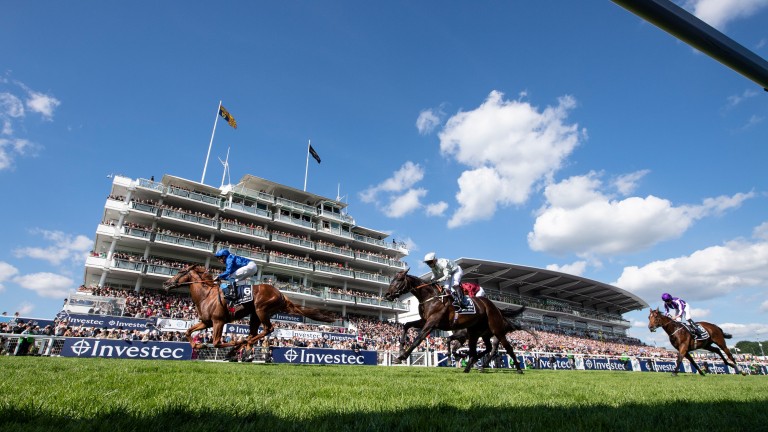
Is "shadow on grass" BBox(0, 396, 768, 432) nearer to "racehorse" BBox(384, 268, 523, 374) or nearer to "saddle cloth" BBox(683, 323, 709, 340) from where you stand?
"racehorse" BBox(384, 268, 523, 374)

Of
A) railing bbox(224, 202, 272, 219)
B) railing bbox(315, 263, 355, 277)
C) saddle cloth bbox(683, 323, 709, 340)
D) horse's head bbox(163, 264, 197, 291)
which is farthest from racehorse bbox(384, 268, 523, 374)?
railing bbox(224, 202, 272, 219)

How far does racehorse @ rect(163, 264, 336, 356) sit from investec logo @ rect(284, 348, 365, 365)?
584 centimetres

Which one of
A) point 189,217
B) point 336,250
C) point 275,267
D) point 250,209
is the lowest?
point 275,267

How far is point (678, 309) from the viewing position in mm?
15469

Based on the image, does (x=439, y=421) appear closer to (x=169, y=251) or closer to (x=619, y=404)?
(x=619, y=404)

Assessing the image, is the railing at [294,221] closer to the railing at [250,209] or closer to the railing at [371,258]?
the railing at [250,209]

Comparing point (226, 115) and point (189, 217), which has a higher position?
point (226, 115)

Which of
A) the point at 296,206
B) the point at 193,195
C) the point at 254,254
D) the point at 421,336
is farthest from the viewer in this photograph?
the point at 296,206

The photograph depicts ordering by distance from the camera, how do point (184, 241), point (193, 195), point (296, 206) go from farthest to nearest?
point (296, 206)
point (193, 195)
point (184, 241)

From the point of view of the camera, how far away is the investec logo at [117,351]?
Answer: 13852mm

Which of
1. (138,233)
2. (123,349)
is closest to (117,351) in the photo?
(123,349)

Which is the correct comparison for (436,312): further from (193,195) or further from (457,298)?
(193,195)

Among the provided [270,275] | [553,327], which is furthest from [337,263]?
[553,327]

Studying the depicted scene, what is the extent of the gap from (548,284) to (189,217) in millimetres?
55023
